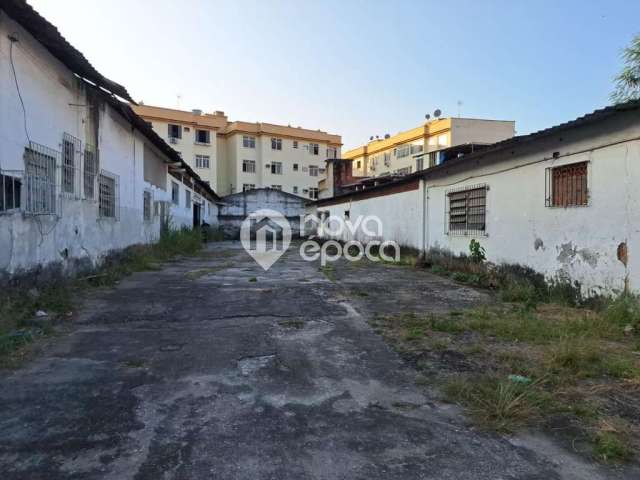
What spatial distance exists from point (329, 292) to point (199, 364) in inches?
160

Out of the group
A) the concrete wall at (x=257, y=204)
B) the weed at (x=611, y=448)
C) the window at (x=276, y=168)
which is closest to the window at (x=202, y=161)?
the window at (x=276, y=168)

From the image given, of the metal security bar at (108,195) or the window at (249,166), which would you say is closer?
the metal security bar at (108,195)

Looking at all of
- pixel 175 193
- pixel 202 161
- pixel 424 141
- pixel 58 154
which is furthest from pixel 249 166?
pixel 58 154

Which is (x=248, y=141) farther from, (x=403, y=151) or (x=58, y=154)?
(x=58, y=154)

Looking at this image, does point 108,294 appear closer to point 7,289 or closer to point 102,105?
point 7,289

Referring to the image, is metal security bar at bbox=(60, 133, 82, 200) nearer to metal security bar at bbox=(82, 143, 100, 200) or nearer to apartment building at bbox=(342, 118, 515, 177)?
metal security bar at bbox=(82, 143, 100, 200)

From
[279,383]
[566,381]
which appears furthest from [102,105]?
[566,381]

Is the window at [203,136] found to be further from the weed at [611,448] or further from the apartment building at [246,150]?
the weed at [611,448]

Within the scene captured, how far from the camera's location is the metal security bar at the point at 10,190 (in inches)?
204

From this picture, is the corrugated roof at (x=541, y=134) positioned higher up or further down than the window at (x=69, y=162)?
higher up

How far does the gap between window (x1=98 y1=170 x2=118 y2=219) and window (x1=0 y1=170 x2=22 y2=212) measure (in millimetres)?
3420

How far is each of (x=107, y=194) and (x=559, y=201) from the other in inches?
361

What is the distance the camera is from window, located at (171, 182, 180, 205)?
17.3 meters

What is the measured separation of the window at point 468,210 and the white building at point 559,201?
23 millimetres
